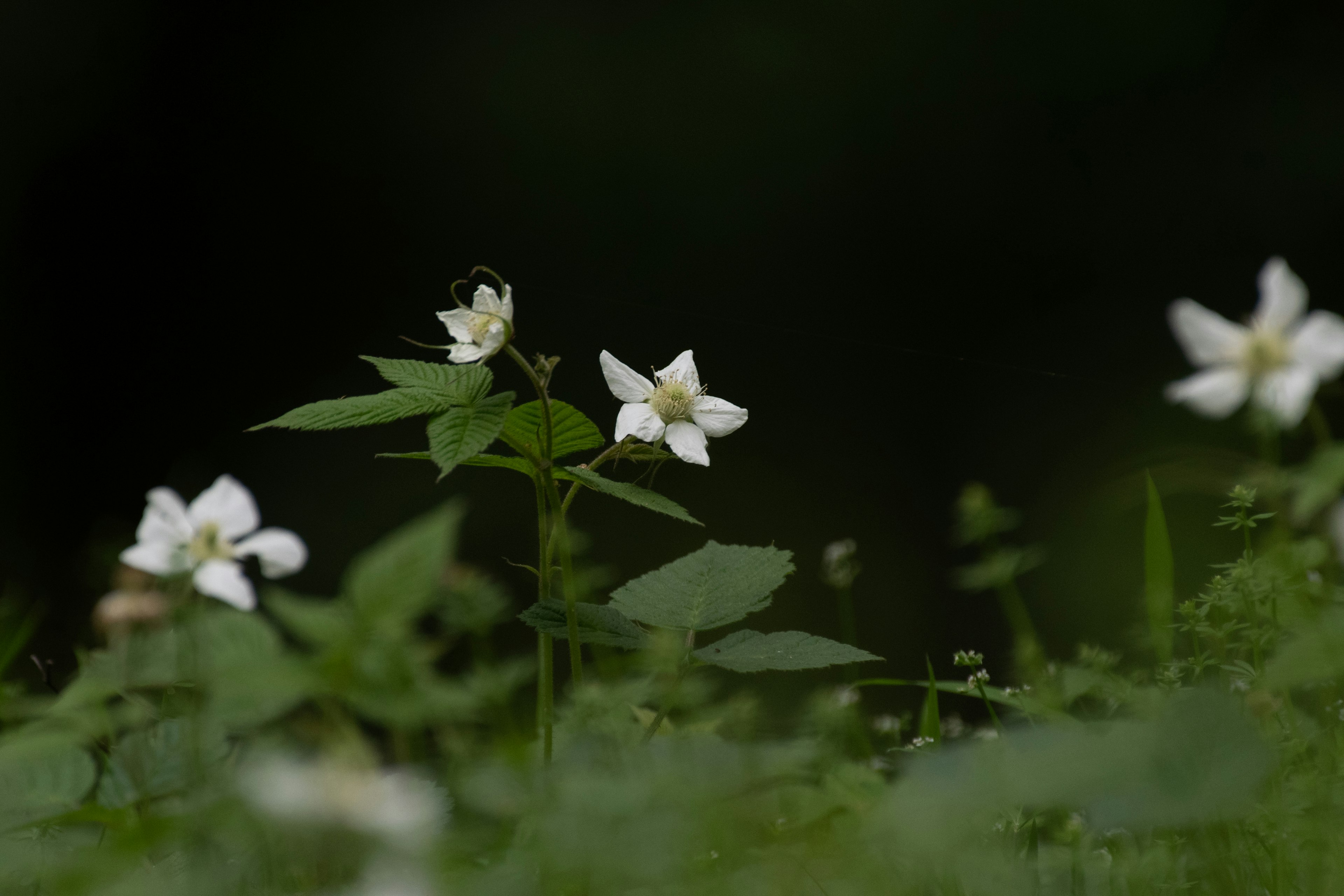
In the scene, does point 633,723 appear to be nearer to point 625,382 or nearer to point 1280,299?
point 625,382

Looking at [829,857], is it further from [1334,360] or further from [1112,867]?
[1334,360]

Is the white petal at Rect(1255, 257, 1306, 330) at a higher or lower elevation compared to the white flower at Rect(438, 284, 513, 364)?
lower

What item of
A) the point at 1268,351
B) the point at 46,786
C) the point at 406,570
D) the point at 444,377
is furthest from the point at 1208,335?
the point at 46,786

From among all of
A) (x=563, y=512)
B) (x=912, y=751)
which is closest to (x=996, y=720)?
(x=912, y=751)

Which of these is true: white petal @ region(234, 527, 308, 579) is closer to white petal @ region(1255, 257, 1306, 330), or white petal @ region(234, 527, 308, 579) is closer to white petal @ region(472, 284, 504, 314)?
white petal @ region(472, 284, 504, 314)

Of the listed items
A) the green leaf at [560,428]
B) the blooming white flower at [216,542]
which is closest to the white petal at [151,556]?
the blooming white flower at [216,542]

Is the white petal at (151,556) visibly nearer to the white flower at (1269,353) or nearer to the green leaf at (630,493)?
the green leaf at (630,493)

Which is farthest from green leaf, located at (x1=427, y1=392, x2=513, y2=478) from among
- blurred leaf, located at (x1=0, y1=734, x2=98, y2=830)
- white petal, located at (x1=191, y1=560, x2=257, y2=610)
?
blurred leaf, located at (x1=0, y1=734, x2=98, y2=830)
